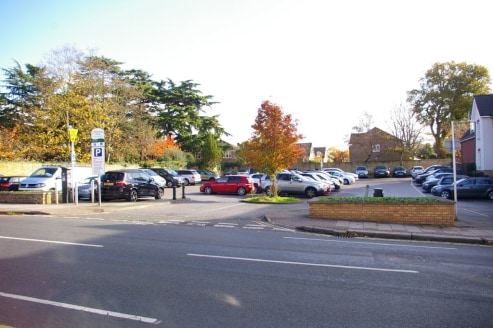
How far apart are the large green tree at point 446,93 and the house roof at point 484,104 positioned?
17389 mm

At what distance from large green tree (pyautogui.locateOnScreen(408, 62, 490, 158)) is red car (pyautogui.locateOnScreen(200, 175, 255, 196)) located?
41.1 metres

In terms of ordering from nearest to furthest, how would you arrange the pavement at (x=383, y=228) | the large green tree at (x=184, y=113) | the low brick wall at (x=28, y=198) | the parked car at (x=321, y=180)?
the pavement at (x=383, y=228) < the low brick wall at (x=28, y=198) < the parked car at (x=321, y=180) < the large green tree at (x=184, y=113)

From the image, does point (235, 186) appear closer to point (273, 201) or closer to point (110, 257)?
point (273, 201)

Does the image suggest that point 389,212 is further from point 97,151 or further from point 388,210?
point 97,151

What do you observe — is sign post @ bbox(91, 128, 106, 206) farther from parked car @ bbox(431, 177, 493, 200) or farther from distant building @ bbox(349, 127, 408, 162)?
distant building @ bbox(349, 127, 408, 162)

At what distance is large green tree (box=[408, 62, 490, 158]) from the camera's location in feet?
183

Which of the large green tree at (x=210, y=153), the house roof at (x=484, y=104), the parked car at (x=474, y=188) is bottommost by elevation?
the parked car at (x=474, y=188)

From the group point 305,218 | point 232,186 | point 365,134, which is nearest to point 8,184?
point 232,186

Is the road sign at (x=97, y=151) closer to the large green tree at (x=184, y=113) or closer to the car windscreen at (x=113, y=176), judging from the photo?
the car windscreen at (x=113, y=176)

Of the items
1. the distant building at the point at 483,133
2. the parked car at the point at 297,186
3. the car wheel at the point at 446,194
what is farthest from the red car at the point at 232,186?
the distant building at the point at 483,133

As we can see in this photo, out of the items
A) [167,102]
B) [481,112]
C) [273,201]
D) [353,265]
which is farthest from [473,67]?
[353,265]

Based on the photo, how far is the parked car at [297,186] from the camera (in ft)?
83.3

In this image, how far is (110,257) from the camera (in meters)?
7.86

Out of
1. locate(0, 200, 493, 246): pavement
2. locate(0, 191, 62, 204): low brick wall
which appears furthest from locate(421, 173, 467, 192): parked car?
locate(0, 191, 62, 204): low brick wall
